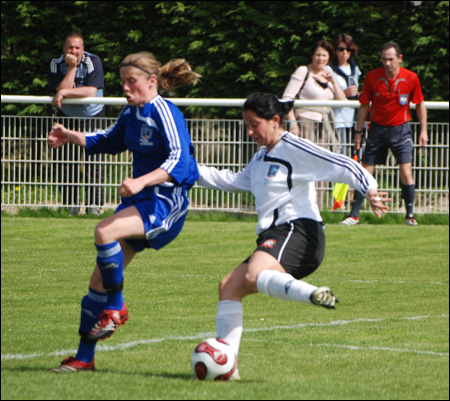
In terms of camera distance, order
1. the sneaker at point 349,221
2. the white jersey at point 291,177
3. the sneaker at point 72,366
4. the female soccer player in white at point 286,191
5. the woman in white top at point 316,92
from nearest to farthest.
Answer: the sneaker at point 72,366, the female soccer player in white at point 286,191, the white jersey at point 291,177, the woman in white top at point 316,92, the sneaker at point 349,221

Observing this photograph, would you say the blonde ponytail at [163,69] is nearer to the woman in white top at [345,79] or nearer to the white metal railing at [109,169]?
the woman in white top at [345,79]

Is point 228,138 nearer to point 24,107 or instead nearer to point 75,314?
point 24,107

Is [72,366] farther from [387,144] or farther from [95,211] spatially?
[95,211]

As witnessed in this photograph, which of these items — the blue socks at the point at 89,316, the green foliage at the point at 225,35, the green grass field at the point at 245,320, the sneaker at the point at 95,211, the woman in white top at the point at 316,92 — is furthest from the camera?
the green foliage at the point at 225,35

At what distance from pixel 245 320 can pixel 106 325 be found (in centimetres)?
213

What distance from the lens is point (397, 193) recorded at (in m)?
13.1

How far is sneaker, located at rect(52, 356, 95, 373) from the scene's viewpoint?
5.38 m

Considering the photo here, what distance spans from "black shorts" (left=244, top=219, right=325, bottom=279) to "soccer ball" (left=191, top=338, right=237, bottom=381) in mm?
616

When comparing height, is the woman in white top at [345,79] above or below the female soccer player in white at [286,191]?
above

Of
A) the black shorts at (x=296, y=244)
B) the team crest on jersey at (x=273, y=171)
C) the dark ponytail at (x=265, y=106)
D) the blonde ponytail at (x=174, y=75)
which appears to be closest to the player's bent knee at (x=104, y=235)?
the black shorts at (x=296, y=244)

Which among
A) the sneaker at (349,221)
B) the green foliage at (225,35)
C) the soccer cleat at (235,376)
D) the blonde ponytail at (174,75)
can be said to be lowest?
the soccer cleat at (235,376)

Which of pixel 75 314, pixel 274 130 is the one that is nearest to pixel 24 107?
pixel 75 314

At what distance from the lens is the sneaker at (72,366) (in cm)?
538

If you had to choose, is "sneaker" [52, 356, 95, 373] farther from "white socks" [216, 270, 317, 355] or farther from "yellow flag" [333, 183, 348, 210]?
"yellow flag" [333, 183, 348, 210]
